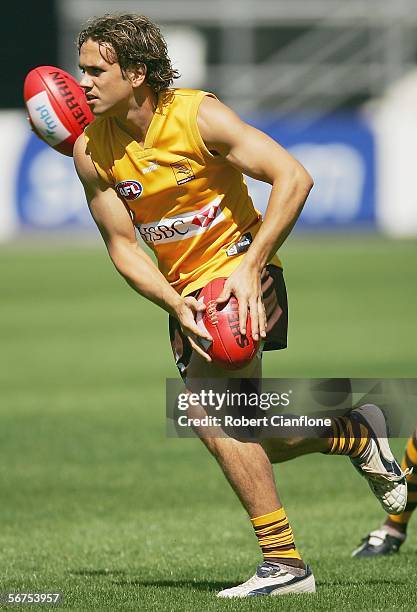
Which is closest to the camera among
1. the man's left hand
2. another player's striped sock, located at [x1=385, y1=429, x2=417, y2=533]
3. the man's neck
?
the man's left hand

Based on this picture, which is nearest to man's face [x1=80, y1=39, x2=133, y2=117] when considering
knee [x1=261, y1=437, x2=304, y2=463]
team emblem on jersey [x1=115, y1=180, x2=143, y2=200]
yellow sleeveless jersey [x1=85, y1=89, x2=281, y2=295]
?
yellow sleeveless jersey [x1=85, y1=89, x2=281, y2=295]

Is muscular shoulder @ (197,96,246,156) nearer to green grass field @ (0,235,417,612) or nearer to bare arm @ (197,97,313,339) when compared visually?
bare arm @ (197,97,313,339)

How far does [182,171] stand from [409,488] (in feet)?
7.48

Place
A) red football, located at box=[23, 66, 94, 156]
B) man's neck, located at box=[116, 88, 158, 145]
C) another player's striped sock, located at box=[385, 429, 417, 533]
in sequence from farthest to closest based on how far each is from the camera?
another player's striped sock, located at box=[385, 429, 417, 533] < red football, located at box=[23, 66, 94, 156] < man's neck, located at box=[116, 88, 158, 145]

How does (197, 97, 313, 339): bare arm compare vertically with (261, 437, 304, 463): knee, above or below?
above

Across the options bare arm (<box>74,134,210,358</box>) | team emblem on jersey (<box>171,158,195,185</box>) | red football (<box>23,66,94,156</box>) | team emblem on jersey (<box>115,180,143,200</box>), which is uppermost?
red football (<box>23,66,94,156</box>)

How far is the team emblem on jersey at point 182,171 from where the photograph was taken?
595cm

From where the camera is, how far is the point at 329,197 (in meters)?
29.2

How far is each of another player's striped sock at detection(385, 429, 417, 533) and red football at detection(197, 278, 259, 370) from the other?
5.10ft

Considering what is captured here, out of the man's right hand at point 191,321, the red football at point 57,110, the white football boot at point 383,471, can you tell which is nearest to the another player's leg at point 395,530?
the white football boot at point 383,471

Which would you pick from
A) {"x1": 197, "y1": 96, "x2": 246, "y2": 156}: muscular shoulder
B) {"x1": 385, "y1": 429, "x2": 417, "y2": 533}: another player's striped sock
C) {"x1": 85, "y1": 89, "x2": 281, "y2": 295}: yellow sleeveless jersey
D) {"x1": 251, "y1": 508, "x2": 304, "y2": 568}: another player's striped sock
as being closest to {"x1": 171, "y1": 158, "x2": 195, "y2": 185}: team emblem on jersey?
{"x1": 85, "y1": 89, "x2": 281, "y2": 295}: yellow sleeveless jersey

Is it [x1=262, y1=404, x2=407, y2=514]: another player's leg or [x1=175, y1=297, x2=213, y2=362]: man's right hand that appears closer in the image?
[x1=175, y1=297, x2=213, y2=362]: man's right hand

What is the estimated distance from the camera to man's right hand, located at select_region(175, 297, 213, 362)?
5770 millimetres

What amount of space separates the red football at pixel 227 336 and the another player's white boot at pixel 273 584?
3.00ft
